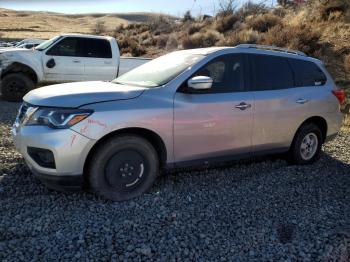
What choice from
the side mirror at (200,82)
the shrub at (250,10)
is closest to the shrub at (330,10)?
the shrub at (250,10)

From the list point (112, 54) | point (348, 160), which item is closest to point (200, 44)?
point (112, 54)

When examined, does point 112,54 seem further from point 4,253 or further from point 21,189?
point 4,253

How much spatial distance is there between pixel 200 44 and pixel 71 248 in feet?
71.5

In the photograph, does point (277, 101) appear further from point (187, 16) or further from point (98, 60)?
point (187, 16)

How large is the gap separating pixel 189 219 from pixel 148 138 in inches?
44.5

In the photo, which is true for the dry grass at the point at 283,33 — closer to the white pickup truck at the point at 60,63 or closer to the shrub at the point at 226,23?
the shrub at the point at 226,23

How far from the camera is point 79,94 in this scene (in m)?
5.32

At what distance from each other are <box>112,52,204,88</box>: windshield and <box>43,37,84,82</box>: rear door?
6.81 m

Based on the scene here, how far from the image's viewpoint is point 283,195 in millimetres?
5934

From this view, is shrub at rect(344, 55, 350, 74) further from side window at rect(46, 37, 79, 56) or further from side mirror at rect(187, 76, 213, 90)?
side mirror at rect(187, 76, 213, 90)

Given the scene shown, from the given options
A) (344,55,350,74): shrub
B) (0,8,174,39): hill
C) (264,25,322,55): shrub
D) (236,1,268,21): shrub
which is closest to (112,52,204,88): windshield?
(344,55,350,74): shrub

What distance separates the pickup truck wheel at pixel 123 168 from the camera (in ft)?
17.3

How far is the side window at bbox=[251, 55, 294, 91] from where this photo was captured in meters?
6.58

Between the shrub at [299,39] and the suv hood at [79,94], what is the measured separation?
13.3 meters
